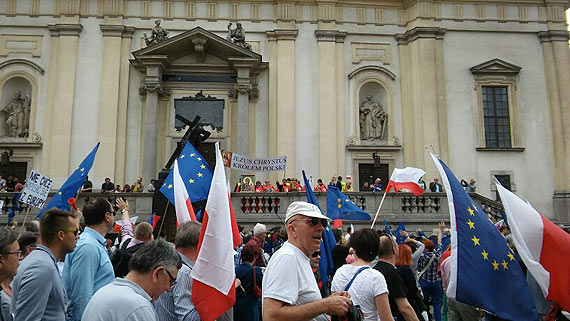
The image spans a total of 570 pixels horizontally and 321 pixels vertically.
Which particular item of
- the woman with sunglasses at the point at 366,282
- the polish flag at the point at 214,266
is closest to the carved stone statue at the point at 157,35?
the polish flag at the point at 214,266

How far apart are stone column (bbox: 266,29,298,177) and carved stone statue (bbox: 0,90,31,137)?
11.4 m

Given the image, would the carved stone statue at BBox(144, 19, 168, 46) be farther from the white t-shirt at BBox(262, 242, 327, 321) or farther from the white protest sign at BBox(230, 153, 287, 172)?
the white t-shirt at BBox(262, 242, 327, 321)

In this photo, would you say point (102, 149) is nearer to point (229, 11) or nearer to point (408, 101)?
point (229, 11)

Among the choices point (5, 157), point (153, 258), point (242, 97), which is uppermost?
point (242, 97)

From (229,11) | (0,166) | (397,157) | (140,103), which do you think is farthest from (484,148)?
(0,166)

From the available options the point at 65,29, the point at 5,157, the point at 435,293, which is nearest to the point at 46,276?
the point at 435,293

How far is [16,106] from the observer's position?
2352 cm

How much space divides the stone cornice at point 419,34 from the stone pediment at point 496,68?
93.5 inches

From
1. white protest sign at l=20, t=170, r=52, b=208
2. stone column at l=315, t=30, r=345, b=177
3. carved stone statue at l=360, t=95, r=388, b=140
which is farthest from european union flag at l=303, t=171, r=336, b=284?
carved stone statue at l=360, t=95, r=388, b=140

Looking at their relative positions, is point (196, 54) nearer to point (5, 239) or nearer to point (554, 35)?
point (554, 35)

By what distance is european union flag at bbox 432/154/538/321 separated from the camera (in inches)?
178

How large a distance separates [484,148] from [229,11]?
14.2 meters

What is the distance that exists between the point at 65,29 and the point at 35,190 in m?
15.3

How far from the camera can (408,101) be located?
24875 mm
